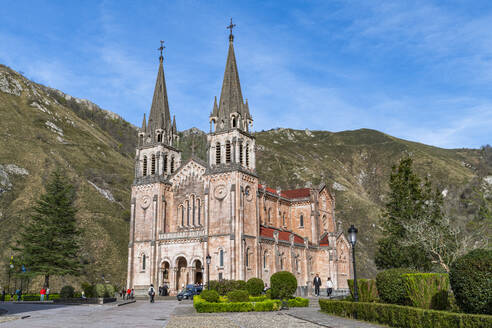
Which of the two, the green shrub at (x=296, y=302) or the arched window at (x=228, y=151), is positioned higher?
the arched window at (x=228, y=151)

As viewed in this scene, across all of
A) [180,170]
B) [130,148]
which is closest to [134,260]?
[180,170]

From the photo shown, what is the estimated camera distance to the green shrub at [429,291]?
17.0 metres

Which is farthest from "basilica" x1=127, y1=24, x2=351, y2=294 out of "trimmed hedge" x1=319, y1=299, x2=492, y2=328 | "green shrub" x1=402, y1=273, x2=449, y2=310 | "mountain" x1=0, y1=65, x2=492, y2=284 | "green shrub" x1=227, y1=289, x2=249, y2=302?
"green shrub" x1=402, y1=273, x2=449, y2=310

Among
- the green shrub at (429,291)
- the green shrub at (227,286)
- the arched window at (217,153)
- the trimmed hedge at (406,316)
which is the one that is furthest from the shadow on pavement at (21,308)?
the arched window at (217,153)

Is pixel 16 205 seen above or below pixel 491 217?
above

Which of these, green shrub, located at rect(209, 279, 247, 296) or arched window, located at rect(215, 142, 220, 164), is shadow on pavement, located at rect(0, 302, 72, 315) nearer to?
green shrub, located at rect(209, 279, 247, 296)

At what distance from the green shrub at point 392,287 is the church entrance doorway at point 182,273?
32.5 metres

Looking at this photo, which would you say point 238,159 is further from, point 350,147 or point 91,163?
point 350,147

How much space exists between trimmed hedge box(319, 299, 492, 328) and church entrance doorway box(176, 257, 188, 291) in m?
29.8

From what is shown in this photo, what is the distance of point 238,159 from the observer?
48469mm

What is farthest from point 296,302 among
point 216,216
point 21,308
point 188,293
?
point 21,308

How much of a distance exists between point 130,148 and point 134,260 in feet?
360

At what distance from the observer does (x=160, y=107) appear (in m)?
56.4

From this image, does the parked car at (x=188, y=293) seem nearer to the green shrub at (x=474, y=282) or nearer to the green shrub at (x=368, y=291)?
the green shrub at (x=368, y=291)
